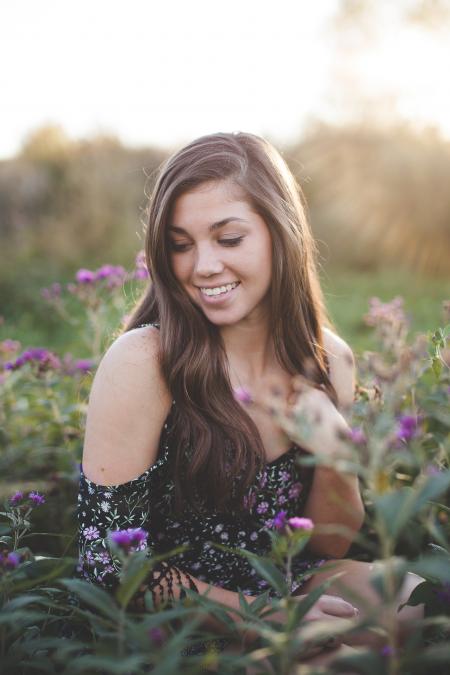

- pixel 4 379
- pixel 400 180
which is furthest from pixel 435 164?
pixel 4 379

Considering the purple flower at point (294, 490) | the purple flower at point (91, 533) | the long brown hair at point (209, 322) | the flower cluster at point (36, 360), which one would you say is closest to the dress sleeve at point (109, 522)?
the purple flower at point (91, 533)

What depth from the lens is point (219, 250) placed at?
1.79 meters

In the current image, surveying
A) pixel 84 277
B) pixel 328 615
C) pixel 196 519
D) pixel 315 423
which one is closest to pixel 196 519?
pixel 196 519

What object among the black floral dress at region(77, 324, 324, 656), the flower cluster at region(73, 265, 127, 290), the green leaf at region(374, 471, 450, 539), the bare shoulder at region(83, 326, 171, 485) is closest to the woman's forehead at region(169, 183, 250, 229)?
the bare shoulder at region(83, 326, 171, 485)

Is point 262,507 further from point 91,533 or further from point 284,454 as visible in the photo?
point 91,533

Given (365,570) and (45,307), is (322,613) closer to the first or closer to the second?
(365,570)

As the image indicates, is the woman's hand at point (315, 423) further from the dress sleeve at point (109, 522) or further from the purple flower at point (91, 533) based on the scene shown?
the purple flower at point (91, 533)

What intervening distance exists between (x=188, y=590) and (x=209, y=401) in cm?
66

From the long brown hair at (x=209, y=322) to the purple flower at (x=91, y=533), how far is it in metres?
0.22

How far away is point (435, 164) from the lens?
37.8ft

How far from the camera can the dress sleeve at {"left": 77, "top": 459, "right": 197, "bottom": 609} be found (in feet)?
5.18

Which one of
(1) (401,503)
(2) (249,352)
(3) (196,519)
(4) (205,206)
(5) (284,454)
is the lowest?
(3) (196,519)

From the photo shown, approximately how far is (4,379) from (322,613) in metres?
1.67

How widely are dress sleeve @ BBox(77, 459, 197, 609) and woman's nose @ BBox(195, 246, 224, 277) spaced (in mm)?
532
